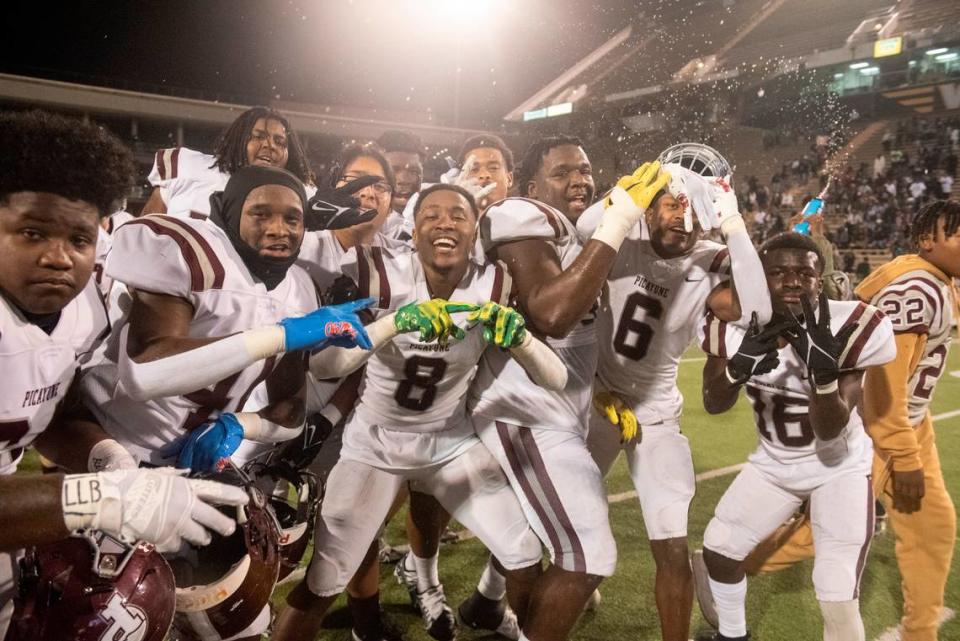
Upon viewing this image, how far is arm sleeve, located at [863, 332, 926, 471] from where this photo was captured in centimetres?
288

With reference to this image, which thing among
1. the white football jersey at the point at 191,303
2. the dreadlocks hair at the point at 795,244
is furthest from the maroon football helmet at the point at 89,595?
the dreadlocks hair at the point at 795,244

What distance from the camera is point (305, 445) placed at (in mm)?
2580

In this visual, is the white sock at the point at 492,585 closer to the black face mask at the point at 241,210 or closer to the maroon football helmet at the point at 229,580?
the maroon football helmet at the point at 229,580

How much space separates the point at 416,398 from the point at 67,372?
1.16 meters

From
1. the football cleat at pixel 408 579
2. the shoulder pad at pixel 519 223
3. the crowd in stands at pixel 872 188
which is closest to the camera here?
the shoulder pad at pixel 519 223

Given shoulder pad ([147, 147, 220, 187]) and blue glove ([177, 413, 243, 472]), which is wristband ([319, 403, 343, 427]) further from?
shoulder pad ([147, 147, 220, 187])

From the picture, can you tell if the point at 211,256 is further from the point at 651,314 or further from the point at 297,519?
the point at 651,314

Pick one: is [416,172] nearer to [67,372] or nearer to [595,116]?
[67,372]

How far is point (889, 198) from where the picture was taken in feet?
65.6

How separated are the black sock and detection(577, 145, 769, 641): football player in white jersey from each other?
119cm

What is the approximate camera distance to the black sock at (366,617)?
2.94 metres

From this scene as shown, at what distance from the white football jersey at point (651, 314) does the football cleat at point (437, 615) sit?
1234mm

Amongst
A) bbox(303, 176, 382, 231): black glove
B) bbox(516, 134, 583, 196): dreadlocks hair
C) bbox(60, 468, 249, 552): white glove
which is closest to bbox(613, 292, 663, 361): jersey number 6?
bbox(516, 134, 583, 196): dreadlocks hair

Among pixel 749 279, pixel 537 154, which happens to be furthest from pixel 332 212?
pixel 749 279
